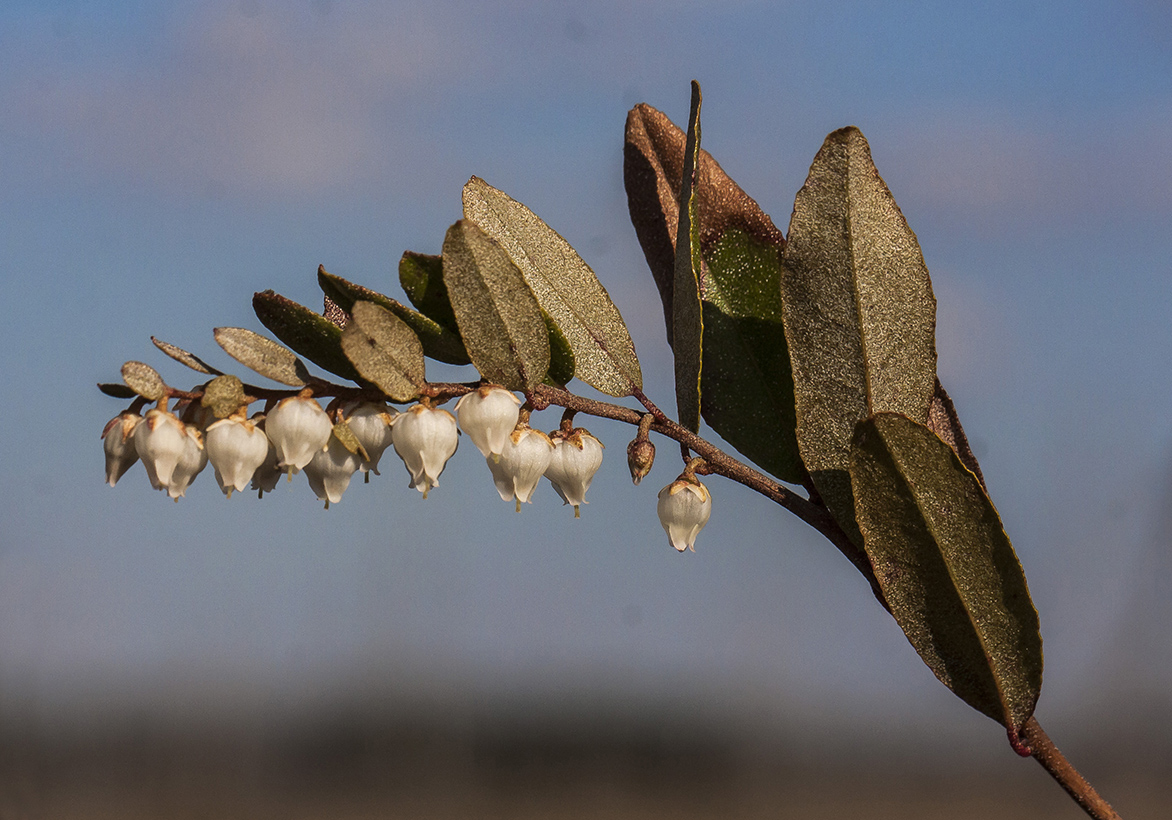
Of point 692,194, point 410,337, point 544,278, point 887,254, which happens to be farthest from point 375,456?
point 887,254

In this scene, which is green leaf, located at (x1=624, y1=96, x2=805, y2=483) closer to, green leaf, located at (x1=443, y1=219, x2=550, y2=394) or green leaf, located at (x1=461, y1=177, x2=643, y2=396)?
green leaf, located at (x1=461, y1=177, x2=643, y2=396)

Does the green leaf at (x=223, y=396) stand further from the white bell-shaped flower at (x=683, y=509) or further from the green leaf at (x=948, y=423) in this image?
the green leaf at (x=948, y=423)

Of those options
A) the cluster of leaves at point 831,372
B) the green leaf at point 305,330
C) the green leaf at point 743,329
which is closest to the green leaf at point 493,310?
the cluster of leaves at point 831,372

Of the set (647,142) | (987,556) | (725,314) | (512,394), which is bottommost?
(987,556)

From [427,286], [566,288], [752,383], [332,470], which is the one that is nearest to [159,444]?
[332,470]

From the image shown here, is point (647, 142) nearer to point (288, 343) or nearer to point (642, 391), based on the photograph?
point (642, 391)

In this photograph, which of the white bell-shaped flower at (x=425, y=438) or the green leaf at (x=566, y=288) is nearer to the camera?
the white bell-shaped flower at (x=425, y=438)
